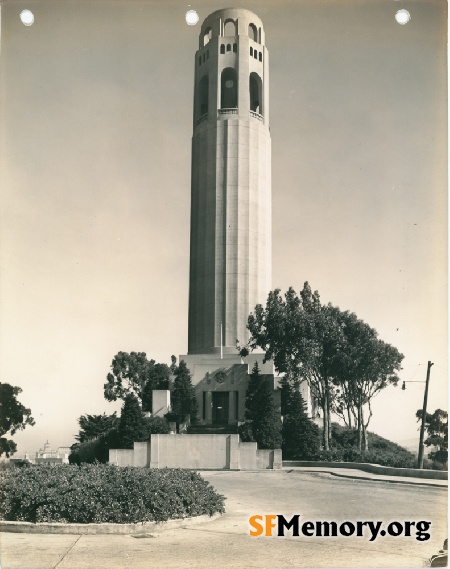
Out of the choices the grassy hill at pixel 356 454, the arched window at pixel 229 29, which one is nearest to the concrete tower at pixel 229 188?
the arched window at pixel 229 29

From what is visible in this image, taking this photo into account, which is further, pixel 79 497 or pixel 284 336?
pixel 284 336

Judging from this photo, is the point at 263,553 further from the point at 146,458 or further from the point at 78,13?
the point at 146,458

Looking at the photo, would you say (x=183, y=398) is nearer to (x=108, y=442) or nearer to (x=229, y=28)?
(x=108, y=442)

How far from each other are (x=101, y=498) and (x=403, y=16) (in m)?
10.6

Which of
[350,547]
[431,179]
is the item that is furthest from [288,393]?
[350,547]

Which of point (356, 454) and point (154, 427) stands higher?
point (154, 427)

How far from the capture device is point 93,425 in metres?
43.0

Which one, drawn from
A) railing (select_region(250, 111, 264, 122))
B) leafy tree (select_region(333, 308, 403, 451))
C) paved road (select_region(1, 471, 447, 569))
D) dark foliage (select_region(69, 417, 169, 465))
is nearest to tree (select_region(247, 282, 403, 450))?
leafy tree (select_region(333, 308, 403, 451))

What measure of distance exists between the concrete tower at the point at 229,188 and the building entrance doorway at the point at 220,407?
130 inches

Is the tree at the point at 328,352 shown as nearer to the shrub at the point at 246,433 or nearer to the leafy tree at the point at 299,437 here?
the leafy tree at the point at 299,437

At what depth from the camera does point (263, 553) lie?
11039 mm

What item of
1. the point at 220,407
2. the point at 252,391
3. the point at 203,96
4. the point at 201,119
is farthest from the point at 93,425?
the point at 203,96

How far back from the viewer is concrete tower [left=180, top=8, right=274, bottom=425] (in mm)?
51531

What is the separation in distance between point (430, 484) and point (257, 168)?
34.6 meters
